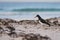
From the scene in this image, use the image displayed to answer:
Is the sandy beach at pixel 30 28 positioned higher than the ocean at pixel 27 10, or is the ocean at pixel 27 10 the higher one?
the ocean at pixel 27 10

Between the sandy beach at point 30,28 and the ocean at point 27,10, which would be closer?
the sandy beach at point 30,28

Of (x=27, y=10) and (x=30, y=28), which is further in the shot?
Result: (x=27, y=10)

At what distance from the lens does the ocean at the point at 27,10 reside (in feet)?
26.9

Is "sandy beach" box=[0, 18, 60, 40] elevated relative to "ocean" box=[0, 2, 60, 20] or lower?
lower

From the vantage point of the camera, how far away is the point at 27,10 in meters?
9.20

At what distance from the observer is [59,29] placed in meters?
7.02

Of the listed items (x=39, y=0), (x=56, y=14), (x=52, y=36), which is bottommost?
(x=52, y=36)

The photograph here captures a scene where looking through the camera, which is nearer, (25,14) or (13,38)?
(13,38)

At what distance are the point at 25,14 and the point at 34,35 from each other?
2.47 m

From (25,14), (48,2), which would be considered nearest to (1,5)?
(25,14)

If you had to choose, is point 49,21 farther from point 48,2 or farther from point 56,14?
point 48,2

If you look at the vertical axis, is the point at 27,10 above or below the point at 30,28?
above

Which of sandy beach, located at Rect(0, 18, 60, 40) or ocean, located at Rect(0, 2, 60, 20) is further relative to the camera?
ocean, located at Rect(0, 2, 60, 20)

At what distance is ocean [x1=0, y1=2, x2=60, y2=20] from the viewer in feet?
26.9
